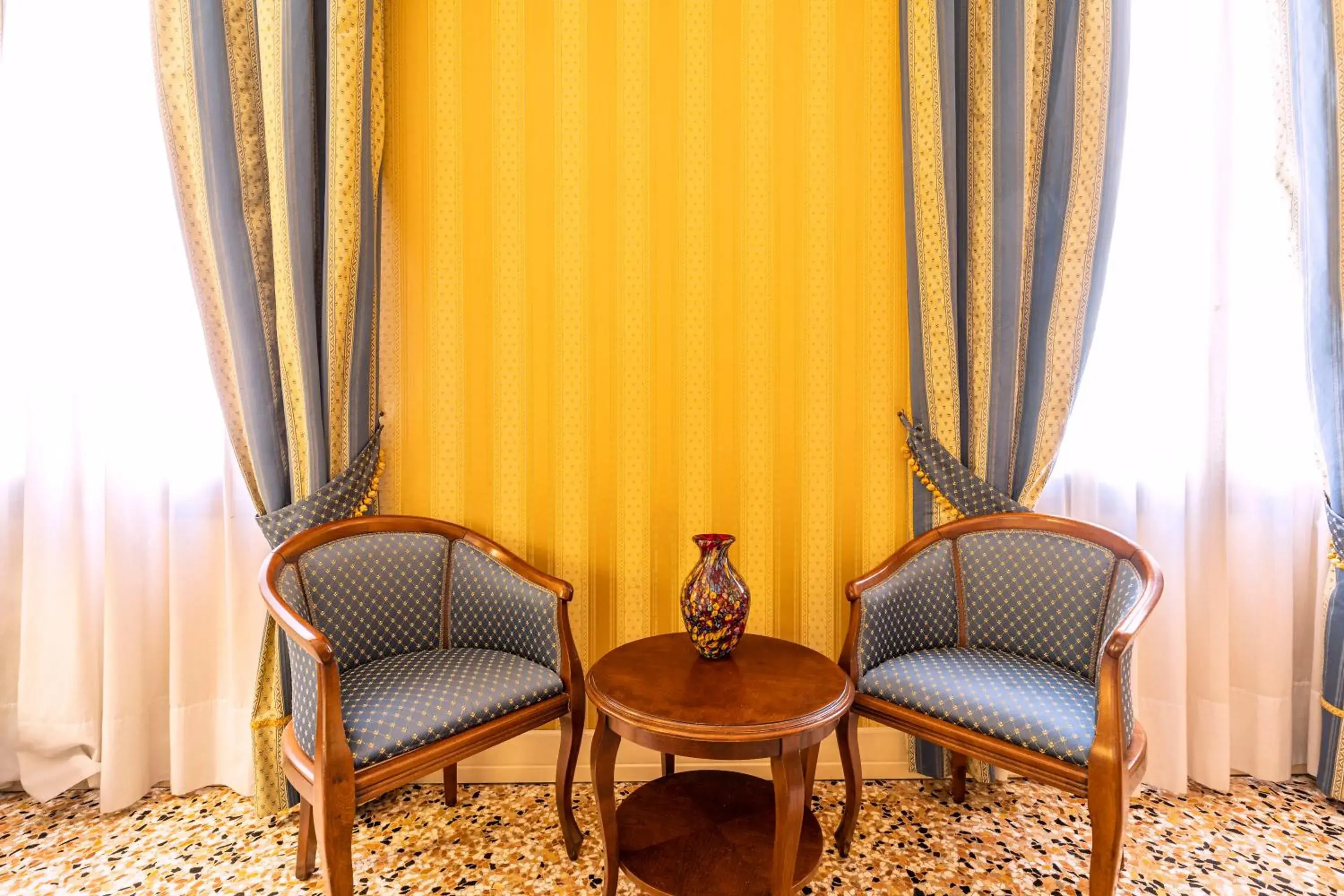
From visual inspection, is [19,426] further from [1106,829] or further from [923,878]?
[1106,829]

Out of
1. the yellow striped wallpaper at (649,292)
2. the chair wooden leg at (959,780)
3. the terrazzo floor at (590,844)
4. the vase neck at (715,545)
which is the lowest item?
the terrazzo floor at (590,844)

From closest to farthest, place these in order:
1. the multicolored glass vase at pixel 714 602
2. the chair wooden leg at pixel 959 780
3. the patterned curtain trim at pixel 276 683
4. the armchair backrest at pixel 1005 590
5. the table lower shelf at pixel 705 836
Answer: the table lower shelf at pixel 705 836 → the multicolored glass vase at pixel 714 602 → the armchair backrest at pixel 1005 590 → the patterned curtain trim at pixel 276 683 → the chair wooden leg at pixel 959 780

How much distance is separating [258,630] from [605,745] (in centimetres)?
139

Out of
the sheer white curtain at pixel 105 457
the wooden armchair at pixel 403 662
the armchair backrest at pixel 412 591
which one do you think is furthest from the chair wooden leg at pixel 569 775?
the sheer white curtain at pixel 105 457

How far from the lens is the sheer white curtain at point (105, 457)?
2217mm

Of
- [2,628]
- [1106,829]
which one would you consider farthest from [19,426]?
[1106,829]

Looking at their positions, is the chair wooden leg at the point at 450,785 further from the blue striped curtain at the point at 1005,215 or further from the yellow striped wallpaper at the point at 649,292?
the blue striped curtain at the point at 1005,215

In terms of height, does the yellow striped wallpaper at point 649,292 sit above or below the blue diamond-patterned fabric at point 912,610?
above

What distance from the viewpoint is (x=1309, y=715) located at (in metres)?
2.38

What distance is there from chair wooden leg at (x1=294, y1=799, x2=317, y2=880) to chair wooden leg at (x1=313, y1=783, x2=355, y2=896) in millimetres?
347

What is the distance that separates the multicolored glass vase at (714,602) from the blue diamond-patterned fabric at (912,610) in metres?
0.42

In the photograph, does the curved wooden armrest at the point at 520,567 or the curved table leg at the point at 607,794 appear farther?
the curved wooden armrest at the point at 520,567

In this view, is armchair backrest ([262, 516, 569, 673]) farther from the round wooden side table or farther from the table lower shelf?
the table lower shelf

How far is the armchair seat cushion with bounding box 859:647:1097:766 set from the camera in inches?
64.3
